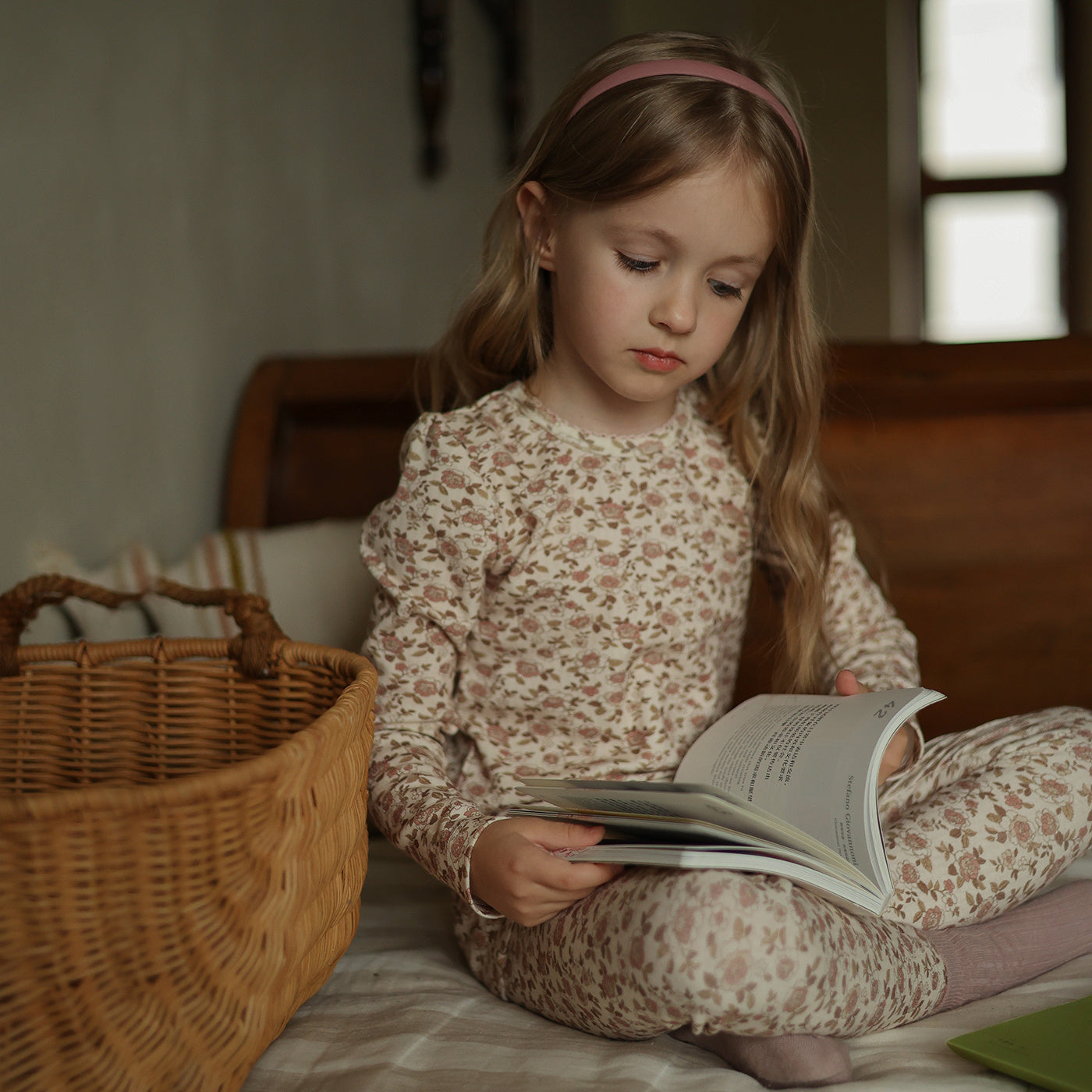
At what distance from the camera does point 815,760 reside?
2.58 ft

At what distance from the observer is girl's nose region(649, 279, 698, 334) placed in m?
0.86

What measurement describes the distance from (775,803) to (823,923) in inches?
4.2

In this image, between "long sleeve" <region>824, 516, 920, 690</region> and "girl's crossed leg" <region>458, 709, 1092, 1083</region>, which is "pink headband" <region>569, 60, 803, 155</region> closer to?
"long sleeve" <region>824, 516, 920, 690</region>

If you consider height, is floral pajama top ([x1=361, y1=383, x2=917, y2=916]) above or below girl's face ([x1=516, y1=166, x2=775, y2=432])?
below

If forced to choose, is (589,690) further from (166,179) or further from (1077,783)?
(166,179)

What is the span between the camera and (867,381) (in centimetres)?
123

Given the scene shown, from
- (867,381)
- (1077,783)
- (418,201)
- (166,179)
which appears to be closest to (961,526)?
(867,381)

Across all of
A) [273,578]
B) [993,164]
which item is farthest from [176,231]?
[993,164]

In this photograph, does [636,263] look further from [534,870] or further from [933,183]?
[933,183]

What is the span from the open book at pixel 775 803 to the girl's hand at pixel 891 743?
3 centimetres

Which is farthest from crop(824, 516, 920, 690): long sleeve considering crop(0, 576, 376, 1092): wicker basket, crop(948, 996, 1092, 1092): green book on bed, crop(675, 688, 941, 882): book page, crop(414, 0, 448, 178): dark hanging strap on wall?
crop(414, 0, 448, 178): dark hanging strap on wall

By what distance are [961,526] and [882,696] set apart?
465mm

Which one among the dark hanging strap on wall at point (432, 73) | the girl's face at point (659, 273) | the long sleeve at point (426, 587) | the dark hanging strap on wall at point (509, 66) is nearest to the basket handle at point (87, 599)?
the long sleeve at point (426, 587)

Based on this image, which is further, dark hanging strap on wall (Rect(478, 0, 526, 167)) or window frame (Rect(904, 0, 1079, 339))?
window frame (Rect(904, 0, 1079, 339))
